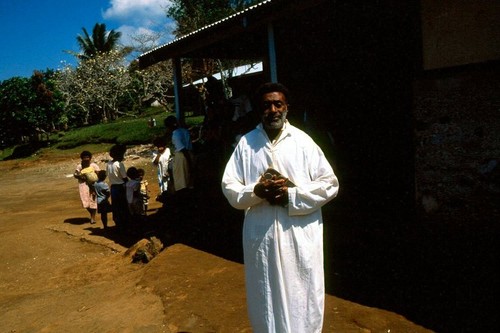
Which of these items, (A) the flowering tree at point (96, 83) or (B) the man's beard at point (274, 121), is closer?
(B) the man's beard at point (274, 121)

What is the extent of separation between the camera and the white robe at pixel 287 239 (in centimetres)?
260

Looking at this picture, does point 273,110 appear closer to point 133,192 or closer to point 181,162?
point 181,162

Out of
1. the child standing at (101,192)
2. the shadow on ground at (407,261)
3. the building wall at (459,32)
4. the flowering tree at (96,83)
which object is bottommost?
the shadow on ground at (407,261)

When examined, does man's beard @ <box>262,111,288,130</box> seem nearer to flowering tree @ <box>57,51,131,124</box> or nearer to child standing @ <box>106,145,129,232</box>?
child standing @ <box>106,145,129,232</box>

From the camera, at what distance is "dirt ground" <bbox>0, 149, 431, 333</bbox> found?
3908 millimetres

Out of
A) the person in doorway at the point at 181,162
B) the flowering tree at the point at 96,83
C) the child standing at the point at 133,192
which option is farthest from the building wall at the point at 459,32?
the flowering tree at the point at 96,83

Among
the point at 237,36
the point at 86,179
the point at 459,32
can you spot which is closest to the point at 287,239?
the point at 459,32

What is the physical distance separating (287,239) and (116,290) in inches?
133

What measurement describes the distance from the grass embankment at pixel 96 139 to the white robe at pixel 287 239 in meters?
21.4

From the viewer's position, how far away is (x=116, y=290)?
518 cm

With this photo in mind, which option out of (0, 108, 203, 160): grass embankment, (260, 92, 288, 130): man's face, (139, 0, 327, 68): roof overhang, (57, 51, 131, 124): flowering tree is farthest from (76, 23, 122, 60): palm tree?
(260, 92, 288, 130): man's face

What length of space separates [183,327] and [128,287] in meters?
1.59

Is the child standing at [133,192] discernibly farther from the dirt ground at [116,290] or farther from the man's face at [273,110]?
the man's face at [273,110]

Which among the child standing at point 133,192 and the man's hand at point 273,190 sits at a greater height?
the man's hand at point 273,190
